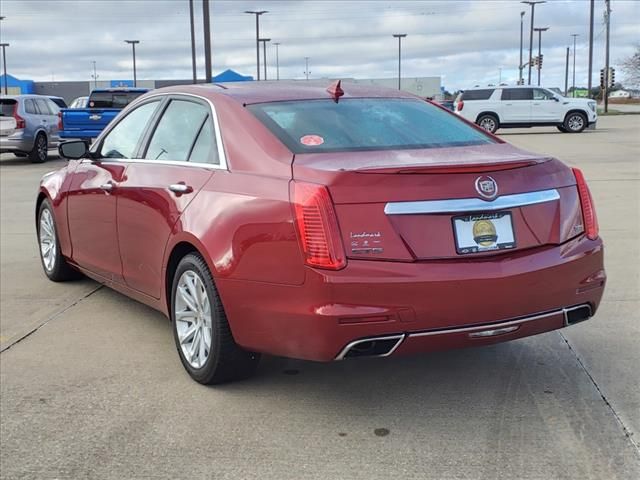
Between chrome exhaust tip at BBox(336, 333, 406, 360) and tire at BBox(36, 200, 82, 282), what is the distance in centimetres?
365

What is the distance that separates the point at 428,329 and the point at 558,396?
3.27 feet

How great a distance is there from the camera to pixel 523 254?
344cm

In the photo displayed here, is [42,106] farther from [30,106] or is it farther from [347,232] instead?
[347,232]

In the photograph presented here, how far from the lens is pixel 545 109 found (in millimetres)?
28344

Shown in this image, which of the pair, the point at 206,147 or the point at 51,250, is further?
the point at 51,250

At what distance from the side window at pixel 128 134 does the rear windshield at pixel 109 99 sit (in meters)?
15.4

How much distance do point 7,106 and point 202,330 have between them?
16682 millimetres

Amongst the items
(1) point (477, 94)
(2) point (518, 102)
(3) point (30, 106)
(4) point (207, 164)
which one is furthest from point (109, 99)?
(4) point (207, 164)

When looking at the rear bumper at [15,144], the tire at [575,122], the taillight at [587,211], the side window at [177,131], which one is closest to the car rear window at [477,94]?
the tire at [575,122]

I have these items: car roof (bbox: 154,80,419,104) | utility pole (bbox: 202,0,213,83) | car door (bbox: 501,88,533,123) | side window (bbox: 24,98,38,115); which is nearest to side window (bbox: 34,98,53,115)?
side window (bbox: 24,98,38,115)

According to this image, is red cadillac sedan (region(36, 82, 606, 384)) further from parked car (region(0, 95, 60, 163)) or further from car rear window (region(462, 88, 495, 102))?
car rear window (region(462, 88, 495, 102))

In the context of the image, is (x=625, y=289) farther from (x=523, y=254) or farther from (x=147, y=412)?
(x=147, y=412)

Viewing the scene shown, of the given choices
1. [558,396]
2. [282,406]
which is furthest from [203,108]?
[558,396]

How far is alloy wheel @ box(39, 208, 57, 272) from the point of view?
20.7ft
